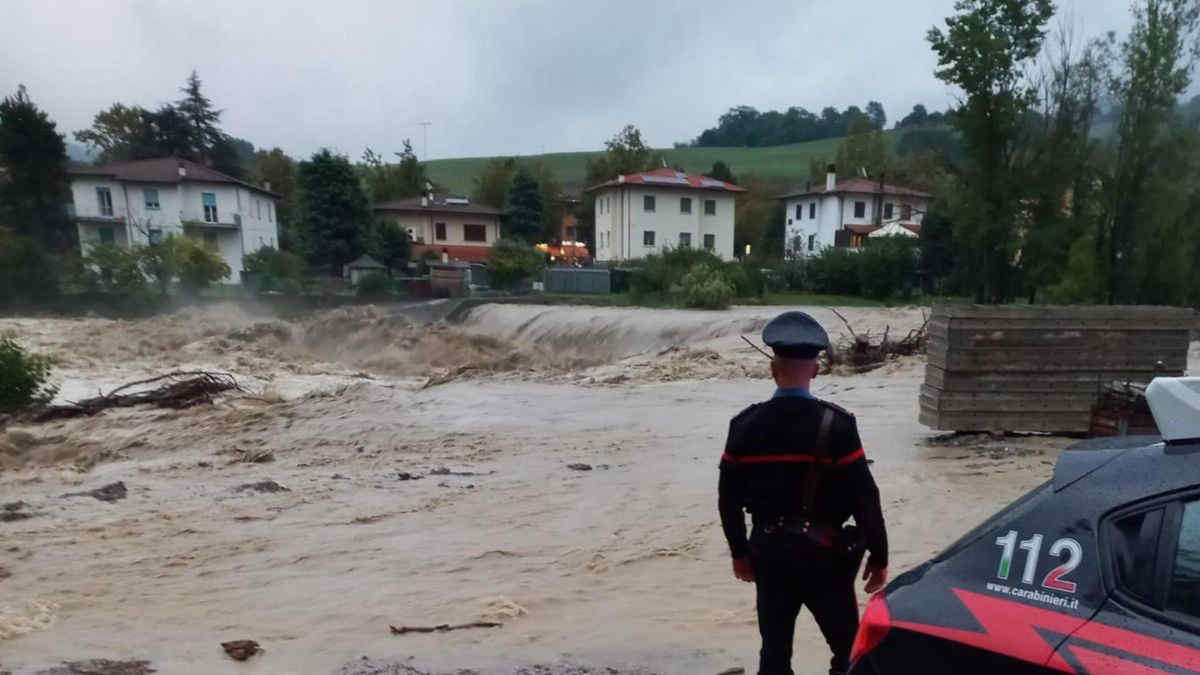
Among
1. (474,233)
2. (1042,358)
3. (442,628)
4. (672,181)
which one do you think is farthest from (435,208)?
(442,628)

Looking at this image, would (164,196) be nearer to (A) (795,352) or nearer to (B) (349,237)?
(B) (349,237)

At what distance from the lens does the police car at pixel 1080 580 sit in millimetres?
1627

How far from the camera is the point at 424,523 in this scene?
6988 mm

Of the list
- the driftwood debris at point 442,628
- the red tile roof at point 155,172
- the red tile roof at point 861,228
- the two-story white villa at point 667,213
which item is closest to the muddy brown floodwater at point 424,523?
the driftwood debris at point 442,628

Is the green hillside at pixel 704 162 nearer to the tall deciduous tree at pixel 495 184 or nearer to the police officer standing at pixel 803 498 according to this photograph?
the tall deciduous tree at pixel 495 184

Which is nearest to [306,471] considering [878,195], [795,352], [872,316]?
[795,352]

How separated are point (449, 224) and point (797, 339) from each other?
5828cm

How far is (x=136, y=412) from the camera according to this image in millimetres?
14570

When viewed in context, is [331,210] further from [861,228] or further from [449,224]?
[861,228]

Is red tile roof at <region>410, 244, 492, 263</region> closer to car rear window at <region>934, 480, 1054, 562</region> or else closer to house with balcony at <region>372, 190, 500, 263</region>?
house with balcony at <region>372, 190, 500, 263</region>

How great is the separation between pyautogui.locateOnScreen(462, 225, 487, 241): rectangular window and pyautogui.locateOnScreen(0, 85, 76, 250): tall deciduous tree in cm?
2722

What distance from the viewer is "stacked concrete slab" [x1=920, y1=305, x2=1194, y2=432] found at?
322 inches

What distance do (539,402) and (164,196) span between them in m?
47.7

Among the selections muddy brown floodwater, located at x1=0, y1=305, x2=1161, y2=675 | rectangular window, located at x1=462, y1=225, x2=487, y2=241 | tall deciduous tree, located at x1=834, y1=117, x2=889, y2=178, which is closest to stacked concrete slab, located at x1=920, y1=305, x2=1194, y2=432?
muddy brown floodwater, located at x1=0, y1=305, x2=1161, y2=675
